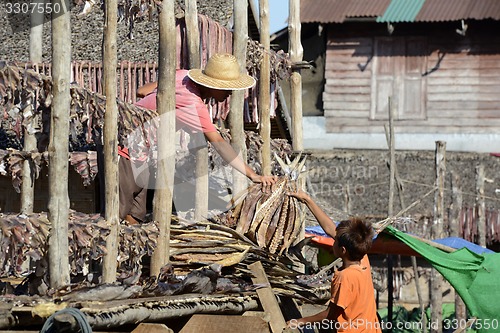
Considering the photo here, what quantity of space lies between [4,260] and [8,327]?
0.95 metres

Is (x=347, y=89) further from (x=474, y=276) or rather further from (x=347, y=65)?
(x=474, y=276)

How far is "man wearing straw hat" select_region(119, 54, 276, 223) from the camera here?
6.15 metres

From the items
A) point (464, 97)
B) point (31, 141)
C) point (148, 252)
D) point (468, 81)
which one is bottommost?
point (148, 252)

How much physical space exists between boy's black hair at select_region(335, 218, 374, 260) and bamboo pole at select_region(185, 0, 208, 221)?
74.8 inches

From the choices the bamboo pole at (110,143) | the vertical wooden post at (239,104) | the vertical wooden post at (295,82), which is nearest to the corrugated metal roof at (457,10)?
the vertical wooden post at (295,82)

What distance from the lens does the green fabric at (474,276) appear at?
9.35m

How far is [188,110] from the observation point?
623 cm

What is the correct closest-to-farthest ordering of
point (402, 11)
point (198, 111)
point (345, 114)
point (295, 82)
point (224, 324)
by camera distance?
point (224, 324)
point (198, 111)
point (295, 82)
point (402, 11)
point (345, 114)

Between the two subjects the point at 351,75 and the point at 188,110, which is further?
the point at 351,75

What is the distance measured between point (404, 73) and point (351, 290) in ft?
58.6

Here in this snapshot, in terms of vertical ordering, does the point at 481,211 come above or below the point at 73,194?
below

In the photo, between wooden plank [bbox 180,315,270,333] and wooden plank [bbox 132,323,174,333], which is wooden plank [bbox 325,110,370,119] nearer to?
wooden plank [bbox 180,315,270,333]

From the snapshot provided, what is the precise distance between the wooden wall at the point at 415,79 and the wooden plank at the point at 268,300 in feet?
55.1

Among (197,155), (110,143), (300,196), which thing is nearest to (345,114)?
(197,155)
